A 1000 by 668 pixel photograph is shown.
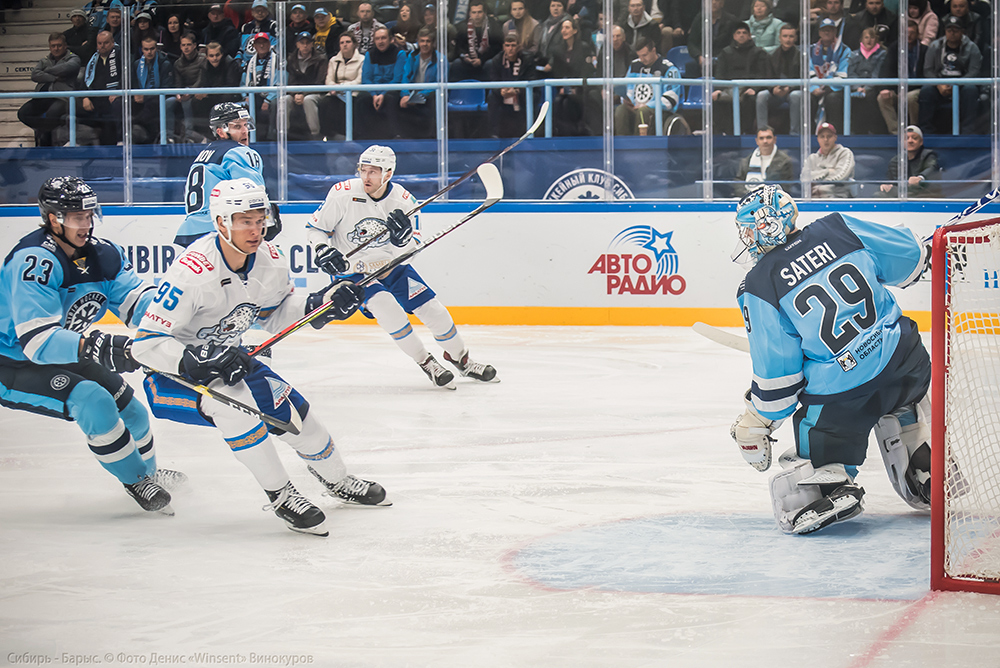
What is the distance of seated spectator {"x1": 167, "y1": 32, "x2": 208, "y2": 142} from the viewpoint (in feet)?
26.0

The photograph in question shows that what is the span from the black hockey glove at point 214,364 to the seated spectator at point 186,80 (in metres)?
5.58

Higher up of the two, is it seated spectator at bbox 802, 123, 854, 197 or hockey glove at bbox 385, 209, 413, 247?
seated spectator at bbox 802, 123, 854, 197

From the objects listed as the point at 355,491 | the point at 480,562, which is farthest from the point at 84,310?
the point at 480,562

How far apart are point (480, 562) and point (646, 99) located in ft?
17.0

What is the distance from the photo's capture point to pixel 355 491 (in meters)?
3.14

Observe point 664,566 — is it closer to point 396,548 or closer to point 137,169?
point 396,548

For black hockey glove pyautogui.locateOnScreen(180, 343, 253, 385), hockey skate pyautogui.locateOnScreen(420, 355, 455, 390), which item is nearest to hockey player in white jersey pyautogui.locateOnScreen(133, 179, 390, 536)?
black hockey glove pyautogui.locateOnScreen(180, 343, 253, 385)

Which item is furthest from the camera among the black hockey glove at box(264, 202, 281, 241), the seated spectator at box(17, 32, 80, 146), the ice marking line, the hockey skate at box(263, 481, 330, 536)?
the seated spectator at box(17, 32, 80, 146)

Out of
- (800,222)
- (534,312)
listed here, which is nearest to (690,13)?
(800,222)

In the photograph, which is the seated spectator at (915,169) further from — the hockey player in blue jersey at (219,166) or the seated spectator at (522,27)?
the hockey player in blue jersey at (219,166)

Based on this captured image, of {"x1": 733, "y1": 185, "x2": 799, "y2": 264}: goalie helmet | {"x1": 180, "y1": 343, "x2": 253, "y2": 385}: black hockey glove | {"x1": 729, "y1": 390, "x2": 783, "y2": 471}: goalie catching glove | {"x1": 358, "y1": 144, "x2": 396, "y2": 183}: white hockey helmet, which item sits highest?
{"x1": 358, "y1": 144, "x2": 396, "y2": 183}: white hockey helmet

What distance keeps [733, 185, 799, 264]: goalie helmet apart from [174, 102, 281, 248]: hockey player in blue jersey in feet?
9.13

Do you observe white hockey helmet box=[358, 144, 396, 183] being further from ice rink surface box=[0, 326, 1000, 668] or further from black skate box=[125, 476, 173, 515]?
black skate box=[125, 476, 173, 515]

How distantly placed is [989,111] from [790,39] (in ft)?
4.43
